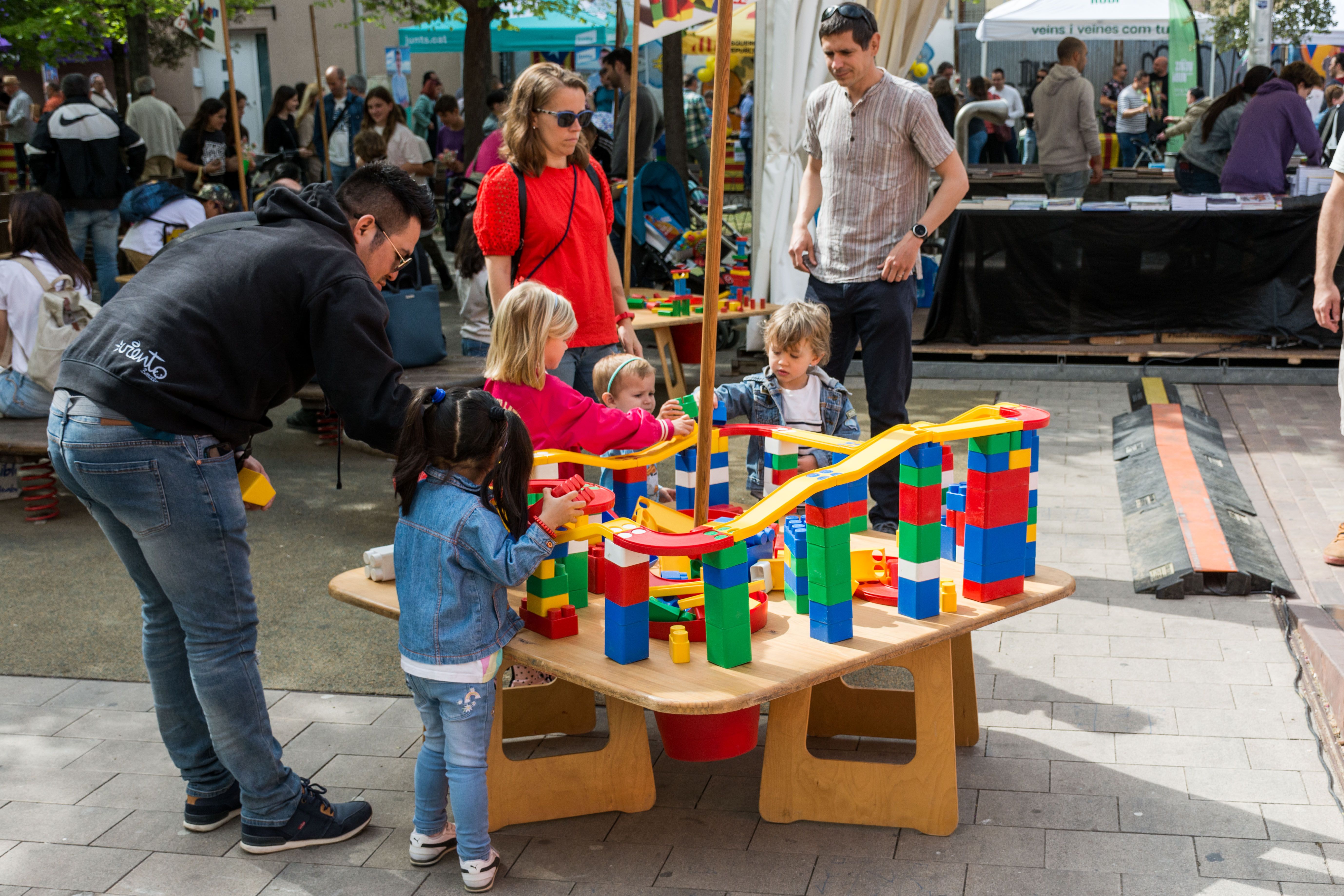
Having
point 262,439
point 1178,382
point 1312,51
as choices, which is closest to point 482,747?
point 262,439

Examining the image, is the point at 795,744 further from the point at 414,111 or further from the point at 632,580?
the point at 414,111

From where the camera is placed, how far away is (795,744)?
3.26 metres

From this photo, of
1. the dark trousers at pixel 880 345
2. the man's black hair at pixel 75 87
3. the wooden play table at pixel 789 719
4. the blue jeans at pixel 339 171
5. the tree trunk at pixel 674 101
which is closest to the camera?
the wooden play table at pixel 789 719

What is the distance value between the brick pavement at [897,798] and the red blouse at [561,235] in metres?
1.65

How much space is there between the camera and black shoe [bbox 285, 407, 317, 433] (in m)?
8.04

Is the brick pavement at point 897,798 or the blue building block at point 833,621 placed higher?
the blue building block at point 833,621

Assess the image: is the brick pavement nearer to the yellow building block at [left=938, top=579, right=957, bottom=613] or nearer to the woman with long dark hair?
the yellow building block at [left=938, top=579, right=957, bottom=613]

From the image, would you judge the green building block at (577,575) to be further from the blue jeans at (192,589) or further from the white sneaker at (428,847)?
the blue jeans at (192,589)

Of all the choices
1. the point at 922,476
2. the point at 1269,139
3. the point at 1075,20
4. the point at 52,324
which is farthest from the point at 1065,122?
the point at 922,476

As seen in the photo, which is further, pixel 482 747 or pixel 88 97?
pixel 88 97

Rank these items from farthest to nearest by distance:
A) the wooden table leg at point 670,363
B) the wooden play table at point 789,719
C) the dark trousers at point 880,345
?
the wooden table leg at point 670,363 → the dark trousers at point 880,345 → the wooden play table at point 789,719

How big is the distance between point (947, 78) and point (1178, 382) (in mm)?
9801

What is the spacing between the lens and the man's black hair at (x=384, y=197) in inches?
125

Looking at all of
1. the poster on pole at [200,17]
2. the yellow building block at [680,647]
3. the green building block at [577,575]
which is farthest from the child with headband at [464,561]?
the poster on pole at [200,17]
